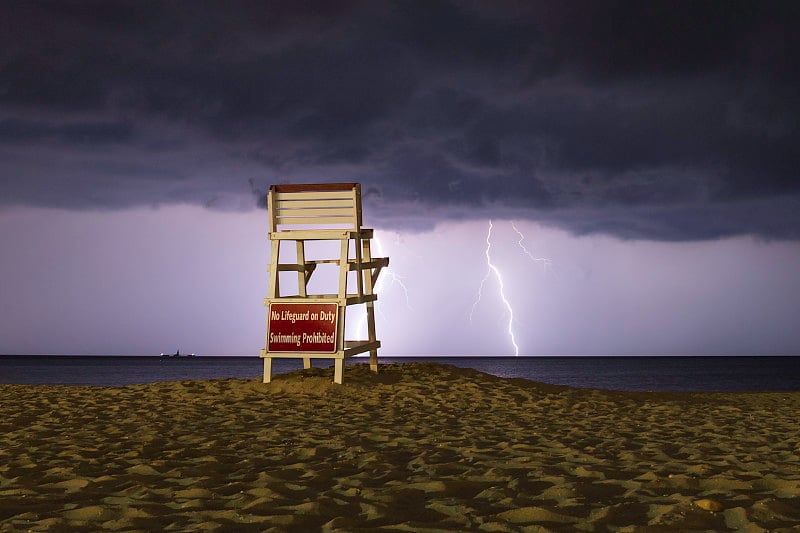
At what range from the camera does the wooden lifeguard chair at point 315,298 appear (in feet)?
39.4

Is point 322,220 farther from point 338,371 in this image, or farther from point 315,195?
point 338,371

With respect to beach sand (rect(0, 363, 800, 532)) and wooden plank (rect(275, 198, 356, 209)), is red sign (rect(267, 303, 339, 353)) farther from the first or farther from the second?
wooden plank (rect(275, 198, 356, 209))

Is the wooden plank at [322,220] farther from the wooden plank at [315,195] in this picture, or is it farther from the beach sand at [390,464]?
the beach sand at [390,464]

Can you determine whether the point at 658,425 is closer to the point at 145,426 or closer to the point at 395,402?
the point at 395,402

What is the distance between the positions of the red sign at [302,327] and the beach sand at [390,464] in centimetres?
100

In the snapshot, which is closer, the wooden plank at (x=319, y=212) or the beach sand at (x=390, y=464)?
the beach sand at (x=390, y=464)

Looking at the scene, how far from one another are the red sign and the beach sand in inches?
39.5

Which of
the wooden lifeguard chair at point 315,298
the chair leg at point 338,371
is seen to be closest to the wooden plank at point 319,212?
the wooden lifeguard chair at point 315,298

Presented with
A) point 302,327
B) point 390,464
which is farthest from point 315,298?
point 390,464

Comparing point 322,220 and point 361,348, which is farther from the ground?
point 322,220

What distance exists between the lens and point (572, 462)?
6.00m

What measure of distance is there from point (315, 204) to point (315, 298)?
168 cm

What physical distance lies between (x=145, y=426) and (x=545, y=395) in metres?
6.66

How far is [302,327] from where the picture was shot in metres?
12.1
